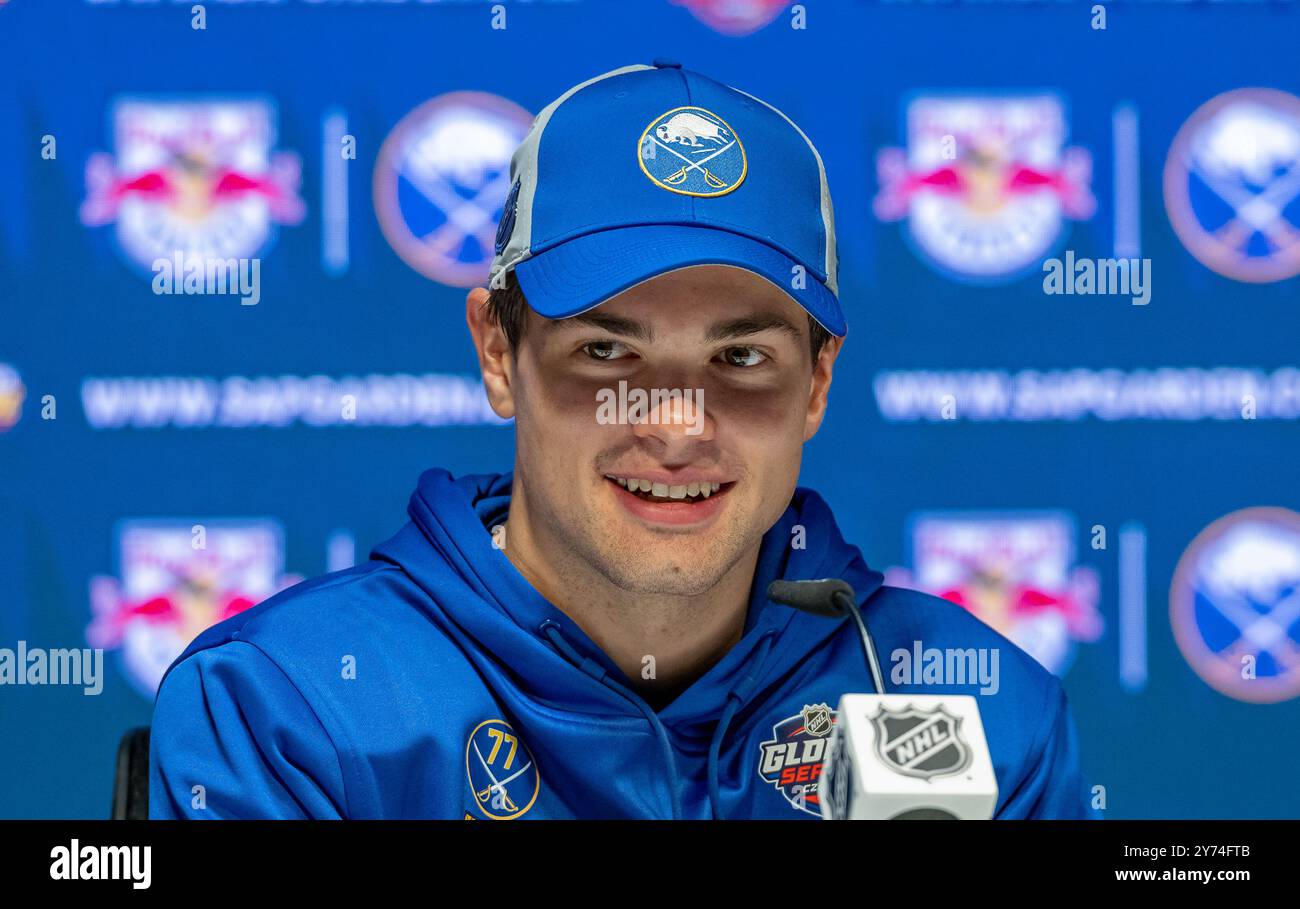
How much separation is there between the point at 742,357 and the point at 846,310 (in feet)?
1.99

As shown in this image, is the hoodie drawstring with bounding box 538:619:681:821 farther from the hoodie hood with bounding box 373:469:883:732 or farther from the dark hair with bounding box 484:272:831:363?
the dark hair with bounding box 484:272:831:363

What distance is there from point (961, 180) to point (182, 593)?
1.06m

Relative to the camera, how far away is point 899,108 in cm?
177

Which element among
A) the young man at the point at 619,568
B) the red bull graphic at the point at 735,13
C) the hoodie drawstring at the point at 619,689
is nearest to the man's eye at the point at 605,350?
the young man at the point at 619,568

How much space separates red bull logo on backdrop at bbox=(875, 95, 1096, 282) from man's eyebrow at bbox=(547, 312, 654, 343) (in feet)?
2.25

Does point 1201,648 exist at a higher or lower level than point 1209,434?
lower

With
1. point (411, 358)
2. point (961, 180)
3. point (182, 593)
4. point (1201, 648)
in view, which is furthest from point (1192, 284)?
point (182, 593)

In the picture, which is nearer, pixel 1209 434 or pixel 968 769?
pixel 968 769

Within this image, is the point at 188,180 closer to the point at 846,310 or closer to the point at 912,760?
the point at 846,310

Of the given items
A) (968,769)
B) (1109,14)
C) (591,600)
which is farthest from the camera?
(1109,14)

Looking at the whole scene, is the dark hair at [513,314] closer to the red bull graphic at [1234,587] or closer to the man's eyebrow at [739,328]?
the man's eyebrow at [739,328]

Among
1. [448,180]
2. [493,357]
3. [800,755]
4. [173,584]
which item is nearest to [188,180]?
[448,180]

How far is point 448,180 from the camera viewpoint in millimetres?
1797

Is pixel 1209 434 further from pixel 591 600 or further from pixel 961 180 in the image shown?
pixel 591 600
